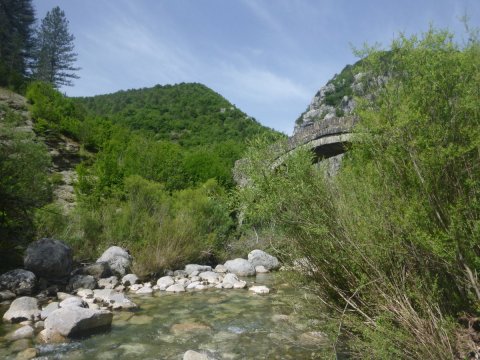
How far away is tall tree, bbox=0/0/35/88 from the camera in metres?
30.7

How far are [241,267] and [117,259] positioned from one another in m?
3.54

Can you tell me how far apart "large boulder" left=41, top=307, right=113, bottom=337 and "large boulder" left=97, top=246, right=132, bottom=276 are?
401 cm

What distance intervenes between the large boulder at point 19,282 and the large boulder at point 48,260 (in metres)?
0.38

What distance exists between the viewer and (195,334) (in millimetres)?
6234

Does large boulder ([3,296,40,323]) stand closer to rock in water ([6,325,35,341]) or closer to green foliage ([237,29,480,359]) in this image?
rock in water ([6,325,35,341])

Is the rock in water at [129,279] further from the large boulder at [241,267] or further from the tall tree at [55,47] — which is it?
the tall tree at [55,47]

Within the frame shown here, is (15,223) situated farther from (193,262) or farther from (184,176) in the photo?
(184,176)

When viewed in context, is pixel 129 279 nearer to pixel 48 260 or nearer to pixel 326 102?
pixel 48 260

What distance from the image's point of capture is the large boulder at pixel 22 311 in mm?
6449

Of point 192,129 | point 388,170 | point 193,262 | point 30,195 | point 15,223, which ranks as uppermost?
point 192,129

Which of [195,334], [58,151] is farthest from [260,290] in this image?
[58,151]

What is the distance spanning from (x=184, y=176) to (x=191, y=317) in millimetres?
A: 12612

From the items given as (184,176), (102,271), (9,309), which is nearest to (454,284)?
(9,309)

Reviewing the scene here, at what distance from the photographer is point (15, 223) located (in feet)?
30.9
